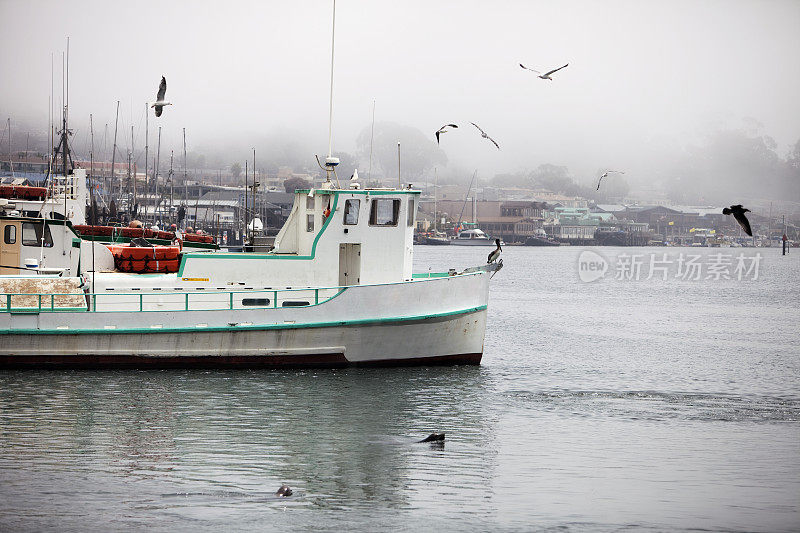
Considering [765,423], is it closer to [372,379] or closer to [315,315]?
[372,379]

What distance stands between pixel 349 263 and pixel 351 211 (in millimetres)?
1372

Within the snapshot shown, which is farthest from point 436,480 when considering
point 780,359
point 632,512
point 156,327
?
point 780,359

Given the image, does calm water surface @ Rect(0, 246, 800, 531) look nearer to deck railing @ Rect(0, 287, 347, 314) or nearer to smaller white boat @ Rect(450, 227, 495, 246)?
deck railing @ Rect(0, 287, 347, 314)

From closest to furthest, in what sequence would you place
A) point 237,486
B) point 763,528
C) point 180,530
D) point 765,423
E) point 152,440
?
point 180,530 → point 763,528 → point 237,486 → point 152,440 → point 765,423

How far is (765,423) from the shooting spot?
858 inches

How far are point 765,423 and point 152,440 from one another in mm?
13370

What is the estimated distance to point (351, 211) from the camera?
2538 cm

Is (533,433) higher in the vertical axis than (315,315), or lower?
lower

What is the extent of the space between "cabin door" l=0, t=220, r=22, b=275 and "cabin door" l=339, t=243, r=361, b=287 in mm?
9265

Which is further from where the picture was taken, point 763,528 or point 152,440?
point 152,440

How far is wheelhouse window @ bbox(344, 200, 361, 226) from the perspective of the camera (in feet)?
83.1

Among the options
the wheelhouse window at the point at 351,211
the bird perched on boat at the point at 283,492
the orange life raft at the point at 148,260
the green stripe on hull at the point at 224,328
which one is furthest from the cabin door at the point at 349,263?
the bird perched on boat at the point at 283,492

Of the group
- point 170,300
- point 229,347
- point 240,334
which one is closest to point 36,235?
point 170,300

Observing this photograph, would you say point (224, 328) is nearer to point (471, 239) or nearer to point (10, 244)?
point (10, 244)
